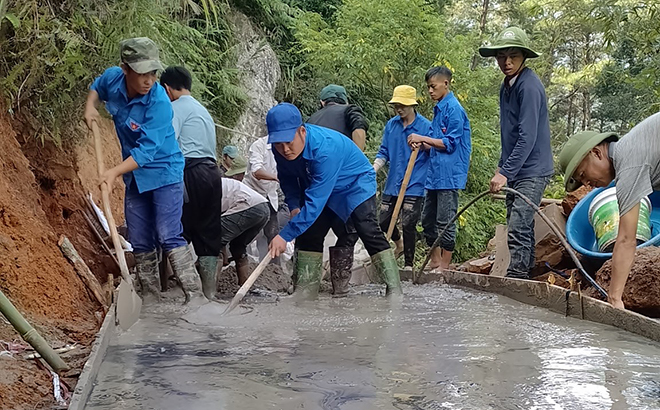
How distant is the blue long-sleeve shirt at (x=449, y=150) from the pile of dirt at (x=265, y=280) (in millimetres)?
1658

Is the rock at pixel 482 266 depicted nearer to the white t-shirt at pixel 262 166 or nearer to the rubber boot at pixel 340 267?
the rubber boot at pixel 340 267

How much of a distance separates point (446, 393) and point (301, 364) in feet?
2.74

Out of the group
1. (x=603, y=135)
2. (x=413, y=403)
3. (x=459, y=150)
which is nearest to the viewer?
(x=413, y=403)

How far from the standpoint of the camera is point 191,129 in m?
5.66

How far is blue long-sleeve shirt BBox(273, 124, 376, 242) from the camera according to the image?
4.99 metres

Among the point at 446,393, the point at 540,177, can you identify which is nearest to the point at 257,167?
the point at 540,177

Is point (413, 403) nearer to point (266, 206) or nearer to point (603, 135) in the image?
point (603, 135)

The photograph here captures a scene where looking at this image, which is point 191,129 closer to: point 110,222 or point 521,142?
point 110,222

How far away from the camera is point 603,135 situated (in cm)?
386

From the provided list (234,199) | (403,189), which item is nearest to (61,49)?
(234,199)

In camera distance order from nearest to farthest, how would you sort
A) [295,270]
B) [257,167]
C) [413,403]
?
[413,403] < [295,270] < [257,167]

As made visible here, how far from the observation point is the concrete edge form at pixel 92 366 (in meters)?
2.59

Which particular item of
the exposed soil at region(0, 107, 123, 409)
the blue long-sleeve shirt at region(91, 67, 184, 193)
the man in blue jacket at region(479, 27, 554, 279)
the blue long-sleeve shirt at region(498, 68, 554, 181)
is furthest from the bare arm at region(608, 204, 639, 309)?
the blue long-sleeve shirt at region(91, 67, 184, 193)

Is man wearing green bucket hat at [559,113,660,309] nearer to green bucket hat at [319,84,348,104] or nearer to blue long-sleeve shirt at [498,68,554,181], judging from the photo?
blue long-sleeve shirt at [498,68,554,181]
